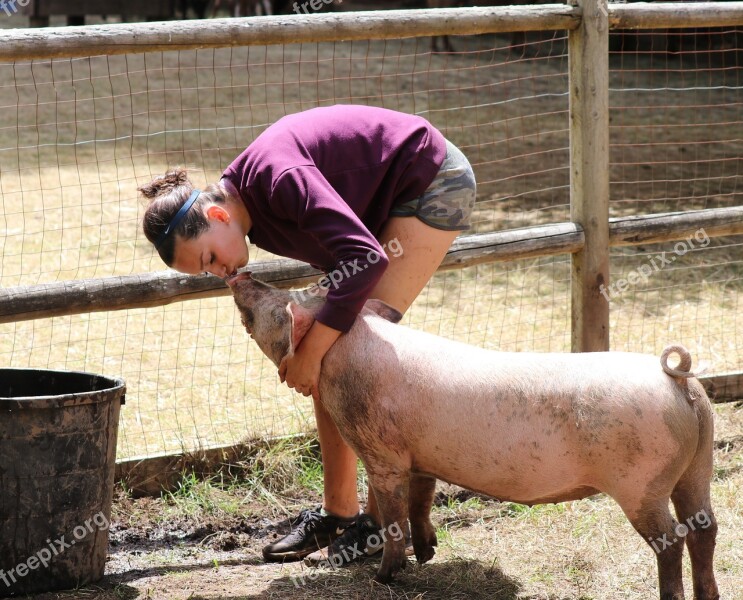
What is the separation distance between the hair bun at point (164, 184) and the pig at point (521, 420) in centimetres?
32

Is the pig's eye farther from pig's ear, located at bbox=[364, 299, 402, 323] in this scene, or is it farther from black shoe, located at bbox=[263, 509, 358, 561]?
black shoe, located at bbox=[263, 509, 358, 561]

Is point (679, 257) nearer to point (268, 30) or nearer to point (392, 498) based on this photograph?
point (268, 30)

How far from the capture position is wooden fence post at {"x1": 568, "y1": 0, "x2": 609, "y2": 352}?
13.4ft

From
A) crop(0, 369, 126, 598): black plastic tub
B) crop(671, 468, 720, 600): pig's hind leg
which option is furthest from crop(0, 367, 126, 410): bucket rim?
crop(671, 468, 720, 600): pig's hind leg

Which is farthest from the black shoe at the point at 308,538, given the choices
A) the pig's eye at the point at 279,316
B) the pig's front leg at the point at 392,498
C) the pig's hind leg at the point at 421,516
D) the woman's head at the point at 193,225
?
the woman's head at the point at 193,225

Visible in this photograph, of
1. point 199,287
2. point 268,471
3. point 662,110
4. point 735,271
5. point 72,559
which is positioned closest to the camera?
point 72,559

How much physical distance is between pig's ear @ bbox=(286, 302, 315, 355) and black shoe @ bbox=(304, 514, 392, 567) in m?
0.85

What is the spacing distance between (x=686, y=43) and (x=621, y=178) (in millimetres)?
6060

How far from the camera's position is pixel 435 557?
3297 millimetres

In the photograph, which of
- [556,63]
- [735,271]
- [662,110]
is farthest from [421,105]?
[735,271]

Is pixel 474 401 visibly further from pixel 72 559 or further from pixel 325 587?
pixel 72 559

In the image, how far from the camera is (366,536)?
3.26 m

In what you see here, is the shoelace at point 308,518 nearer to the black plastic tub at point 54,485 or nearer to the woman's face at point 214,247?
the black plastic tub at point 54,485

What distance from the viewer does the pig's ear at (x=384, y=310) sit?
9.61ft
